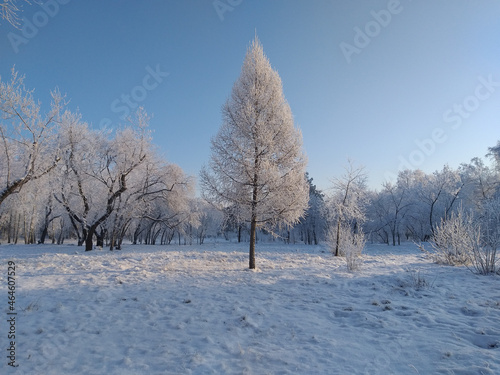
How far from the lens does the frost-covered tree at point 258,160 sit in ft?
33.7

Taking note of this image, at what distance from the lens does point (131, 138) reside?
19078 mm

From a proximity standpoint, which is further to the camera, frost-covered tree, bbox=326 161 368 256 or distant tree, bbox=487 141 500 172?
distant tree, bbox=487 141 500 172

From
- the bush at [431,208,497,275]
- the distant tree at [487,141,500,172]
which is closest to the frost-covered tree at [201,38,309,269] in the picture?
the bush at [431,208,497,275]

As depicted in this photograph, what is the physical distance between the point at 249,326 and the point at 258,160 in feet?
22.8

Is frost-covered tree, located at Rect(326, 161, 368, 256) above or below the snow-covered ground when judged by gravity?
above

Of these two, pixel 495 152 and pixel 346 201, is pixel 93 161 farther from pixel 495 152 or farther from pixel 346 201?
pixel 495 152

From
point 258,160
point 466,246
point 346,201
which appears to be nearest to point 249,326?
point 258,160

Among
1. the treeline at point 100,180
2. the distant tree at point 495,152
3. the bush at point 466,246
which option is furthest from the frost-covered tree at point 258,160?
the distant tree at point 495,152

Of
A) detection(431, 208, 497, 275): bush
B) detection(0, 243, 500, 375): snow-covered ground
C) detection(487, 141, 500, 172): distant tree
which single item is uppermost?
detection(487, 141, 500, 172): distant tree

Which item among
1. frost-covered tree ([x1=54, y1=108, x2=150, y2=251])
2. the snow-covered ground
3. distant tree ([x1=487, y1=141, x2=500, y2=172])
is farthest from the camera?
distant tree ([x1=487, y1=141, x2=500, y2=172])

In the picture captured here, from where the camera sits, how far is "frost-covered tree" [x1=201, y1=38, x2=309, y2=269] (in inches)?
404

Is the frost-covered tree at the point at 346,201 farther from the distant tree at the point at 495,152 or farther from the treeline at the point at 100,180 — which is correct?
the distant tree at the point at 495,152

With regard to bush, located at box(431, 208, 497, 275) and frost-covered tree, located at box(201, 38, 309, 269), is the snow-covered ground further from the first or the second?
frost-covered tree, located at box(201, 38, 309, 269)

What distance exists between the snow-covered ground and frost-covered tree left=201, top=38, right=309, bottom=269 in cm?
332
